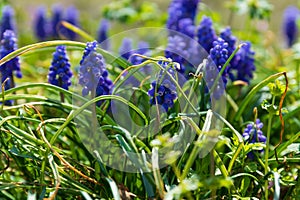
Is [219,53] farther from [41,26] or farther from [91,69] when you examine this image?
[41,26]

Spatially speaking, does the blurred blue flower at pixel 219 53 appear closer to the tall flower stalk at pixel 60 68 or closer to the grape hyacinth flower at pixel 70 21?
the tall flower stalk at pixel 60 68

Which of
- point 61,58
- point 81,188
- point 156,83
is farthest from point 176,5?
point 81,188

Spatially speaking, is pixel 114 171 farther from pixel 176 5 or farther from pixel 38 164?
pixel 176 5

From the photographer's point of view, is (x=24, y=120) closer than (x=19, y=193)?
Yes

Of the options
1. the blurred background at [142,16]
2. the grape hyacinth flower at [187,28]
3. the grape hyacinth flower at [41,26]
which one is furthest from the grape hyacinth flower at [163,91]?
the grape hyacinth flower at [41,26]

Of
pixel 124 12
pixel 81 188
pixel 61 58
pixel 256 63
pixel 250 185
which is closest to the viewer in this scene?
pixel 81 188

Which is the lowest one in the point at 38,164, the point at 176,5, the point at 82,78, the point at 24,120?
the point at 38,164

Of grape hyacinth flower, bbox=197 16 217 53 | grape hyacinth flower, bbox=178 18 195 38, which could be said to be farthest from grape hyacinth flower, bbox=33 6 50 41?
grape hyacinth flower, bbox=197 16 217 53

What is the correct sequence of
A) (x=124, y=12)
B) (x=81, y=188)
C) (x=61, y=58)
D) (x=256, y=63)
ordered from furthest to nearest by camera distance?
(x=124, y=12), (x=256, y=63), (x=61, y=58), (x=81, y=188)

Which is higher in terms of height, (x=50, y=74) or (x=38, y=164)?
(x=50, y=74)
